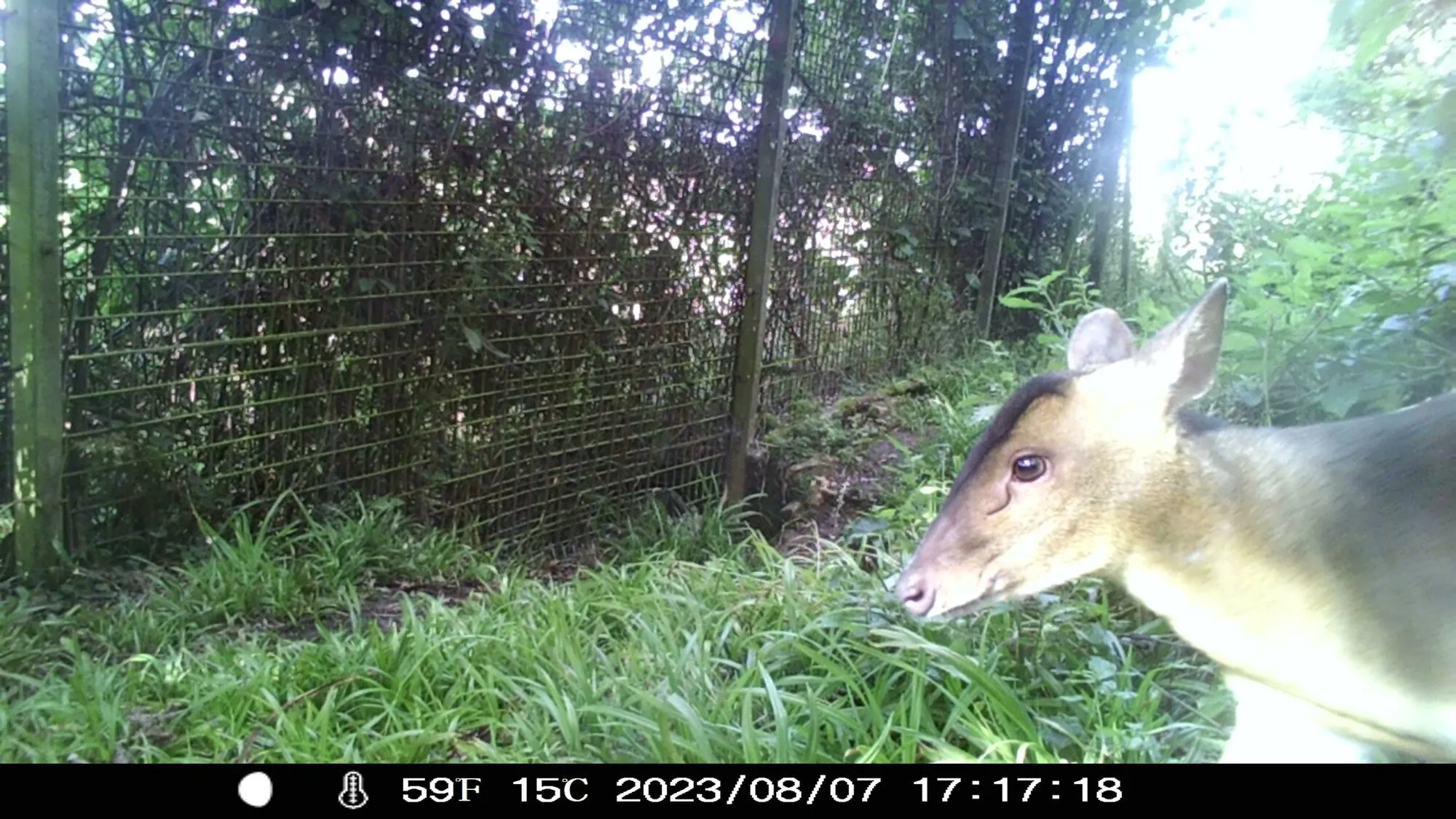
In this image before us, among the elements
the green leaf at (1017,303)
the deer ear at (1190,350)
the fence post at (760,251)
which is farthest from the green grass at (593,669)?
the fence post at (760,251)

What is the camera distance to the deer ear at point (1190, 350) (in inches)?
62.9

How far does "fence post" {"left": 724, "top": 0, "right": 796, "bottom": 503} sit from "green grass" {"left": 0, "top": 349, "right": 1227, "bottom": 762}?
4.58 ft

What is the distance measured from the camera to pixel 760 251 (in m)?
4.47

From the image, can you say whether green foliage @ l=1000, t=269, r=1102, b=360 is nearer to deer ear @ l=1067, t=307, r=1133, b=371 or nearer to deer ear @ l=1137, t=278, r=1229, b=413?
deer ear @ l=1067, t=307, r=1133, b=371

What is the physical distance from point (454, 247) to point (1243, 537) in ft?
8.79

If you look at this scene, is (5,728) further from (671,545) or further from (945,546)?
(671,545)

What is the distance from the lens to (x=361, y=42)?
129 inches

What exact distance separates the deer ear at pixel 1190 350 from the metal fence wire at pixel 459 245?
1.52m

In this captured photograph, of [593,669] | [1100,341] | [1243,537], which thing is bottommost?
[593,669]

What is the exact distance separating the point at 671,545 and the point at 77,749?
2.21m

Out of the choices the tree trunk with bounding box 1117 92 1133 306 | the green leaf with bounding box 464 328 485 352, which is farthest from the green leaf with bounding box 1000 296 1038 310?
the green leaf with bounding box 464 328 485 352

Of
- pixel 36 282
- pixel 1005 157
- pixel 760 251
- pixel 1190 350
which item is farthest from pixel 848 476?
pixel 36 282

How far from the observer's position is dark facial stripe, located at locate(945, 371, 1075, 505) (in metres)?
1.76
